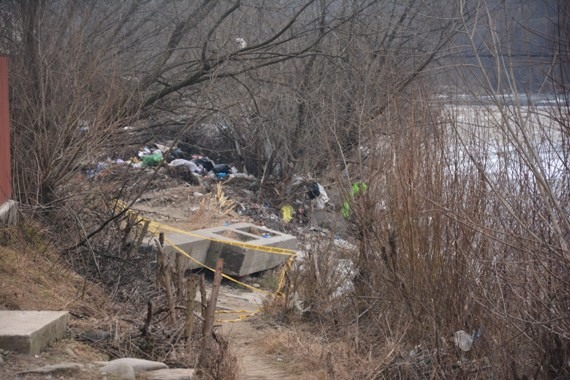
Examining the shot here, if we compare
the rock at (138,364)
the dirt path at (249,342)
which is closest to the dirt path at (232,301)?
the dirt path at (249,342)

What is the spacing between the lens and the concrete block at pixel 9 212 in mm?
9894

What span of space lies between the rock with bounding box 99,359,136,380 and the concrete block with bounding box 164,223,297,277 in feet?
26.0

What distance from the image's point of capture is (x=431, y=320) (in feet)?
26.9

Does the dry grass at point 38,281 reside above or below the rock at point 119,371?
above

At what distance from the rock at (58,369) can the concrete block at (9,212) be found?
4.38m

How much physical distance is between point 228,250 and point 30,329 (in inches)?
362

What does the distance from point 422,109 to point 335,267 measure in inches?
142

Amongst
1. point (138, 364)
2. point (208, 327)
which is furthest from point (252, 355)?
point (138, 364)

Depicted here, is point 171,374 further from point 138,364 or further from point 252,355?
point 252,355

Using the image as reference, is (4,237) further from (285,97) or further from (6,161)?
(285,97)

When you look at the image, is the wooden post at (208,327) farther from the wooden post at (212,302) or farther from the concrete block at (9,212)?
the concrete block at (9,212)

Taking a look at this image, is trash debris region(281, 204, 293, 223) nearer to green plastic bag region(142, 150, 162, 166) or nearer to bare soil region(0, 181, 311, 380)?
green plastic bag region(142, 150, 162, 166)

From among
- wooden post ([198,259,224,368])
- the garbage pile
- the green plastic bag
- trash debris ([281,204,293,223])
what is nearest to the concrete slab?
wooden post ([198,259,224,368])

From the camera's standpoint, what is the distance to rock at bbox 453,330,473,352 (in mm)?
→ 7621
